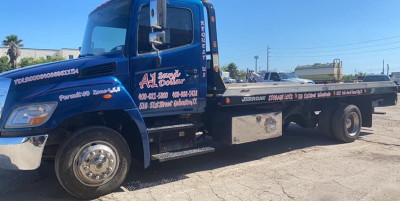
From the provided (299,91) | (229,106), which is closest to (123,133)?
(229,106)

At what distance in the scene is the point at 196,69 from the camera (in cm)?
530

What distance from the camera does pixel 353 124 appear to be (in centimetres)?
818

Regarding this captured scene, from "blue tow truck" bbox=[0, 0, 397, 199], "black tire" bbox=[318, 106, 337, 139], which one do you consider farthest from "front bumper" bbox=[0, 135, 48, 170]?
"black tire" bbox=[318, 106, 337, 139]

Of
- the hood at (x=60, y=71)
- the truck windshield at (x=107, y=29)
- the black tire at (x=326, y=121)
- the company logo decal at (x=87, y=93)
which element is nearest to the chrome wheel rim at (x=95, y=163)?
the company logo decal at (x=87, y=93)

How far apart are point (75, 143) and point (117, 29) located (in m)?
1.78

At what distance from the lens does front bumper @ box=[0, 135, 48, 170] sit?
3.76m

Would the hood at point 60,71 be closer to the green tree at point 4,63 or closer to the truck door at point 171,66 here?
the truck door at point 171,66

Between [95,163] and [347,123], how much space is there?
620 centimetres

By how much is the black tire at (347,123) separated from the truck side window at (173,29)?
440 cm

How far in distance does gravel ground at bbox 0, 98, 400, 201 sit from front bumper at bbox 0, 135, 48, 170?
0.72 m

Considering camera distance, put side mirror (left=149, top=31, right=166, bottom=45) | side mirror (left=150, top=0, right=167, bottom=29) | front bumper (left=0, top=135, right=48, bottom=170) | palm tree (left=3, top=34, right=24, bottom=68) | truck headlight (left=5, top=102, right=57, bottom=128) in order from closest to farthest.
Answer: front bumper (left=0, top=135, right=48, bottom=170) < truck headlight (left=5, top=102, right=57, bottom=128) < side mirror (left=150, top=0, right=167, bottom=29) < side mirror (left=149, top=31, right=166, bottom=45) < palm tree (left=3, top=34, right=24, bottom=68)

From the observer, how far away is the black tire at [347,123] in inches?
304

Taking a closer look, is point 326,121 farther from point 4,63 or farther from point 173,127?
point 4,63

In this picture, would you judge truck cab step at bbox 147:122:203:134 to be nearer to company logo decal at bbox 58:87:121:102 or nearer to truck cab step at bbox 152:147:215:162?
truck cab step at bbox 152:147:215:162
